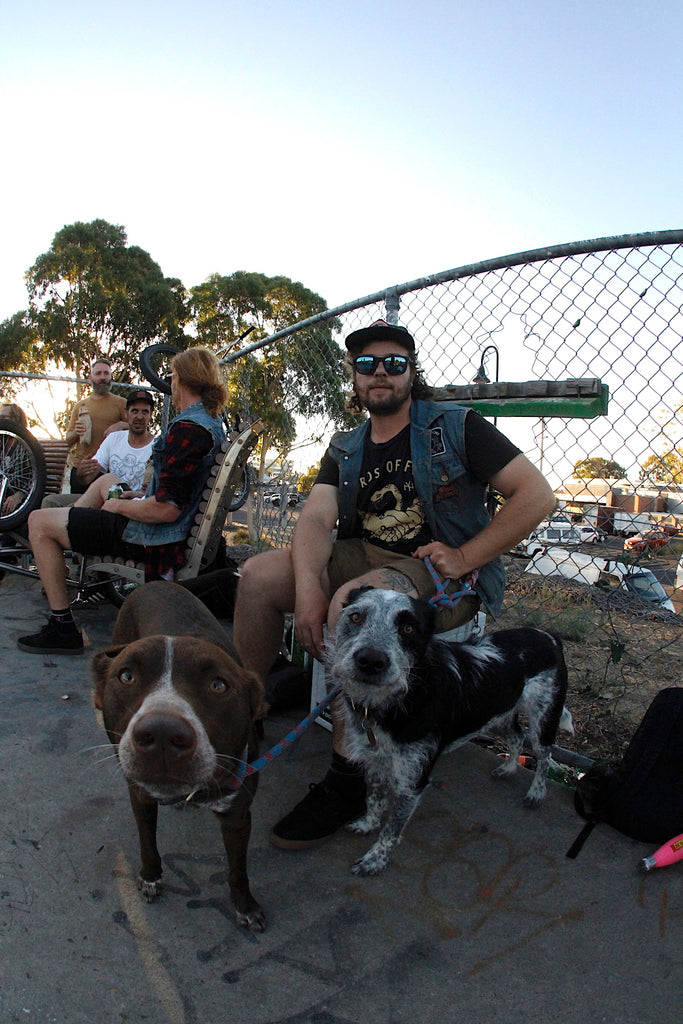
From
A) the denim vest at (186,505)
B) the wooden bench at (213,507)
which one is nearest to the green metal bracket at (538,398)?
the wooden bench at (213,507)

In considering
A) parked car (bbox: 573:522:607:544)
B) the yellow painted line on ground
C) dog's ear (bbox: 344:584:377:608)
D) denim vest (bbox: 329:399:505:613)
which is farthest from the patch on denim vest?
the yellow painted line on ground

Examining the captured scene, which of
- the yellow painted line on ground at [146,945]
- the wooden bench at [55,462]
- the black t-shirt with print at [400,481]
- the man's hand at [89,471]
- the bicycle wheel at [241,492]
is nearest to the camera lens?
the yellow painted line on ground at [146,945]

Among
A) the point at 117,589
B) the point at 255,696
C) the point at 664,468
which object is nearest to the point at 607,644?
the point at 664,468

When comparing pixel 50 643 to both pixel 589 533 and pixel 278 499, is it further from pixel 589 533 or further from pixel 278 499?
pixel 589 533

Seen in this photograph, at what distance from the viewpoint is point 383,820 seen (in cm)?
230

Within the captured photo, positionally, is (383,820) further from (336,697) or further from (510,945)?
(510,945)

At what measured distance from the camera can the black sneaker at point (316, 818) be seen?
2.08 metres

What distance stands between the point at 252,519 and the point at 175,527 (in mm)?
1959

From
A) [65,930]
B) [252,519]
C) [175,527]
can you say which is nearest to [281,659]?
[175,527]

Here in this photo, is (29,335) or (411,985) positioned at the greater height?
(29,335)

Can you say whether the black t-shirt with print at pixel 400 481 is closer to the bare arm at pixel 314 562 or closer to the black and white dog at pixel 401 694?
the bare arm at pixel 314 562

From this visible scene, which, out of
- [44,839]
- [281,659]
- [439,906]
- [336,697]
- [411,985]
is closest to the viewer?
[411,985]

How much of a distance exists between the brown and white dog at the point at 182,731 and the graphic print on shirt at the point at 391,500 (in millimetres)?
993

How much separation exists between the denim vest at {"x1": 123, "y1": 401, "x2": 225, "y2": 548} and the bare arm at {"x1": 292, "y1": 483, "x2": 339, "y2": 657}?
0.95 meters
